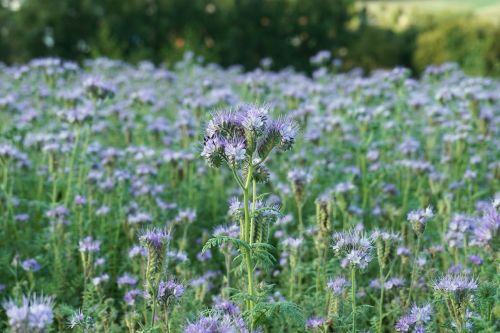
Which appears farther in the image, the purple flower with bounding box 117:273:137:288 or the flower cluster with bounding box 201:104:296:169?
the purple flower with bounding box 117:273:137:288

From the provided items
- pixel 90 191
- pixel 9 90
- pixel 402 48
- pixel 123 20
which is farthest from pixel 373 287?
pixel 402 48

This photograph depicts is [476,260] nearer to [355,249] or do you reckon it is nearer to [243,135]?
[355,249]

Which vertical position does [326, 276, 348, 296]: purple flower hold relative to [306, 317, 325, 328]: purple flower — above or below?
above

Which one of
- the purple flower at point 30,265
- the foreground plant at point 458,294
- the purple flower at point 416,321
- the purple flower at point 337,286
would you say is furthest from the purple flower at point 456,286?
the purple flower at point 30,265

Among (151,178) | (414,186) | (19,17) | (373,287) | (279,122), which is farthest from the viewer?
(19,17)

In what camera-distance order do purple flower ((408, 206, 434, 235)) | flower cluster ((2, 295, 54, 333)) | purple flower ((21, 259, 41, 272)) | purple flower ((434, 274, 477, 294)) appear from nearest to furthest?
flower cluster ((2, 295, 54, 333)) → purple flower ((434, 274, 477, 294)) → purple flower ((408, 206, 434, 235)) → purple flower ((21, 259, 41, 272))

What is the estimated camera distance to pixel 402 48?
20359 mm

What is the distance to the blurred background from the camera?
1786 cm

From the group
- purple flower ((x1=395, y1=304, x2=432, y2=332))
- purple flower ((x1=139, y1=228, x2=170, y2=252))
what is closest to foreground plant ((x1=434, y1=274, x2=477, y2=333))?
purple flower ((x1=395, y1=304, x2=432, y2=332))

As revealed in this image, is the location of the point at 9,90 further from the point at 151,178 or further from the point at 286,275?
the point at 286,275

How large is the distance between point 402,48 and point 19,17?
10.4 m

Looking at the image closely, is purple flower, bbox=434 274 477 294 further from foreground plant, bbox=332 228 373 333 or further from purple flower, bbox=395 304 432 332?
foreground plant, bbox=332 228 373 333

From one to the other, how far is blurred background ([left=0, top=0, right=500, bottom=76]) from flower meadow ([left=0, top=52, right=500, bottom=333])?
920 cm

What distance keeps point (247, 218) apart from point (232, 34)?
1599 cm
